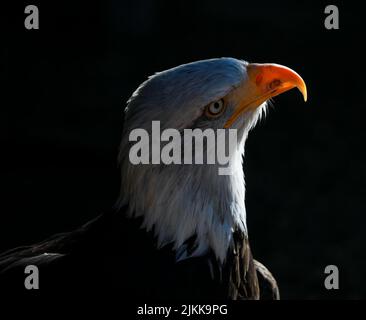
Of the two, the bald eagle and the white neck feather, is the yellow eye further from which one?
the white neck feather

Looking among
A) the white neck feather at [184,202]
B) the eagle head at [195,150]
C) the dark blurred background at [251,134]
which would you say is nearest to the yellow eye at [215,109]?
the eagle head at [195,150]

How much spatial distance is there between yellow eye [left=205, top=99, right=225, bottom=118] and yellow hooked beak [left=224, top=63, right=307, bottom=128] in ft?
0.25

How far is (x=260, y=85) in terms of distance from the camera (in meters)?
3.71

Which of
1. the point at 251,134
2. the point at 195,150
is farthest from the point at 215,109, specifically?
the point at 251,134

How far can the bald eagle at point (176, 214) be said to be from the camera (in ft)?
11.7

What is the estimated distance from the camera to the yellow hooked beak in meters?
3.70

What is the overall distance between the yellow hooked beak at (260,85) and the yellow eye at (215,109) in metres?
0.08

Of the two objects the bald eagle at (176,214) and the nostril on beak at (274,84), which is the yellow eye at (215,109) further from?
the nostril on beak at (274,84)

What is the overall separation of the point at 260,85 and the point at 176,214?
761 millimetres

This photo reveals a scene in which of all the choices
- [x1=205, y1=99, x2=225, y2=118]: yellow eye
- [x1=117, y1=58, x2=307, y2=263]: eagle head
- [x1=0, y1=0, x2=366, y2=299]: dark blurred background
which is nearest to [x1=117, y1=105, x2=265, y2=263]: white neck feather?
[x1=117, y1=58, x2=307, y2=263]: eagle head

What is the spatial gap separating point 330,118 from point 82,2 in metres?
3.46

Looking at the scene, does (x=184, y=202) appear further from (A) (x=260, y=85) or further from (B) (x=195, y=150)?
(A) (x=260, y=85)
